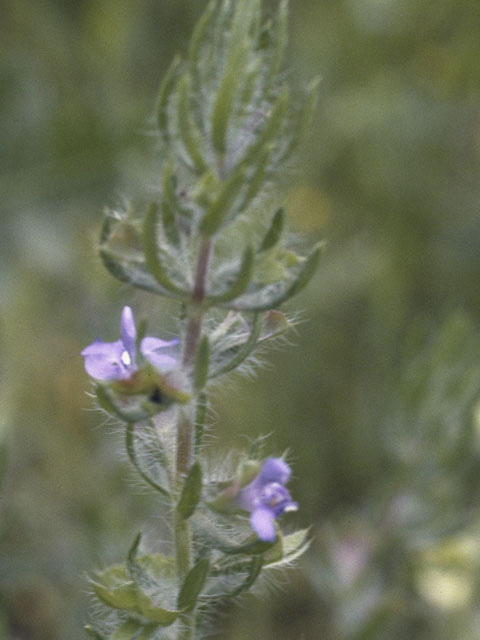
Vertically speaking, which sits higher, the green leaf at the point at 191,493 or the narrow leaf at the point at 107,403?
the narrow leaf at the point at 107,403

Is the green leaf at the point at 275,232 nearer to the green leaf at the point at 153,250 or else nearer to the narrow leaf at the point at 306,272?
the narrow leaf at the point at 306,272

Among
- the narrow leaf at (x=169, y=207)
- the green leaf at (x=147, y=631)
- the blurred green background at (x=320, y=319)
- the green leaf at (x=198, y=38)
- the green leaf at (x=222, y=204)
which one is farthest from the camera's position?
the blurred green background at (x=320, y=319)

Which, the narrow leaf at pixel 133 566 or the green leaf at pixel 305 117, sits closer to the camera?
the green leaf at pixel 305 117

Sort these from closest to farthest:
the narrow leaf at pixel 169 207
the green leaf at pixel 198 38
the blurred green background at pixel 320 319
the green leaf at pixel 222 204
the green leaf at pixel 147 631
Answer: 1. the green leaf at pixel 222 204
2. the narrow leaf at pixel 169 207
3. the green leaf at pixel 198 38
4. the green leaf at pixel 147 631
5. the blurred green background at pixel 320 319

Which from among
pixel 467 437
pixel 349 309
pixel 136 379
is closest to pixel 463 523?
pixel 467 437

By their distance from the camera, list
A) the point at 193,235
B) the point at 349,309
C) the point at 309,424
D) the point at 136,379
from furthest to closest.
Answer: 1. the point at 349,309
2. the point at 309,424
3. the point at 193,235
4. the point at 136,379

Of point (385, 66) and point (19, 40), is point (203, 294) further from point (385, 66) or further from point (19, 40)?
point (385, 66)

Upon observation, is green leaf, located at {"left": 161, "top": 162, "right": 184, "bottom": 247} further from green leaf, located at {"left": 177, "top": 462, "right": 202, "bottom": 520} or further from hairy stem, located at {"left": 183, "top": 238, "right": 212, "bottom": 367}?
green leaf, located at {"left": 177, "top": 462, "right": 202, "bottom": 520}

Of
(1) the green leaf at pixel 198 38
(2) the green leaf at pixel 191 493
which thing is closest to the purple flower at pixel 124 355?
(2) the green leaf at pixel 191 493
